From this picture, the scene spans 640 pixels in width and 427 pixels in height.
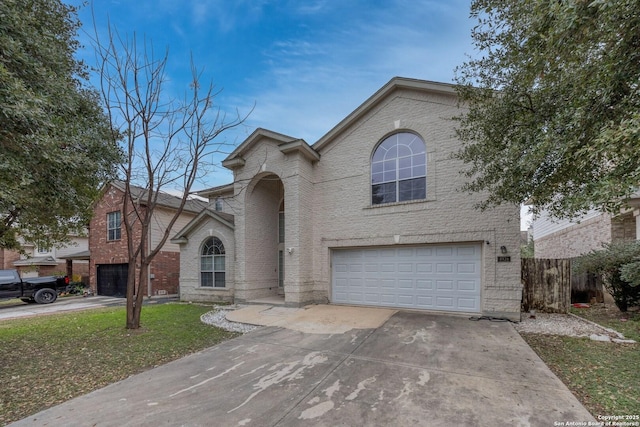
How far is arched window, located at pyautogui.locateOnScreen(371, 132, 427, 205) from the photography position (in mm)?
9844

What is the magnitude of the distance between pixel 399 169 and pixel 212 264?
897 centimetres

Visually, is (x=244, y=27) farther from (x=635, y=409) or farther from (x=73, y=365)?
(x=635, y=409)

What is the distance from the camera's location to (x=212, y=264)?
12.8 metres

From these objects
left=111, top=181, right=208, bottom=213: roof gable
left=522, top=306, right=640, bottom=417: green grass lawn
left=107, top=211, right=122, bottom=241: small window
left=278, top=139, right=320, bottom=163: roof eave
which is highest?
left=278, top=139, right=320, bottom=163: roof eave

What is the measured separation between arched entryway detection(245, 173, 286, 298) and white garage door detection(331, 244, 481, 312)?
→ 2773mm

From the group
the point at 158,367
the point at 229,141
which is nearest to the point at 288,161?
the point at 229,141

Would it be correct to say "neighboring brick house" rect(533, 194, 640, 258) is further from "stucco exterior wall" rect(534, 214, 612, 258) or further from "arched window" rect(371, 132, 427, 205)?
"arched window" rect(371, 132, 427, 205)

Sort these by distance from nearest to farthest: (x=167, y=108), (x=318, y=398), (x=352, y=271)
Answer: (x=318, y=398), (x=167, y=108), (x=352, y=271)

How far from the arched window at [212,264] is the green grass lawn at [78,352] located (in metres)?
3.25

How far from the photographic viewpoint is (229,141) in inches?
342

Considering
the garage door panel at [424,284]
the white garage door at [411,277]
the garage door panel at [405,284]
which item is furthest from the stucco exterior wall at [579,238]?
the garage door panel at [405,284]

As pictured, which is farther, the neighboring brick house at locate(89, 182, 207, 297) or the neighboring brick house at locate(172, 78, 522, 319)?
the neighboring brick house at locate(89, 182, 207, 297)

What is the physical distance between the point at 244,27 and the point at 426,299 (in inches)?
430

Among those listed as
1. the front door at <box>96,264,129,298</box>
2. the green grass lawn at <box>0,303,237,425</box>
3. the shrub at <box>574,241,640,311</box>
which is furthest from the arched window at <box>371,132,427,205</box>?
the front door at <box>96,264,129,298</box>
